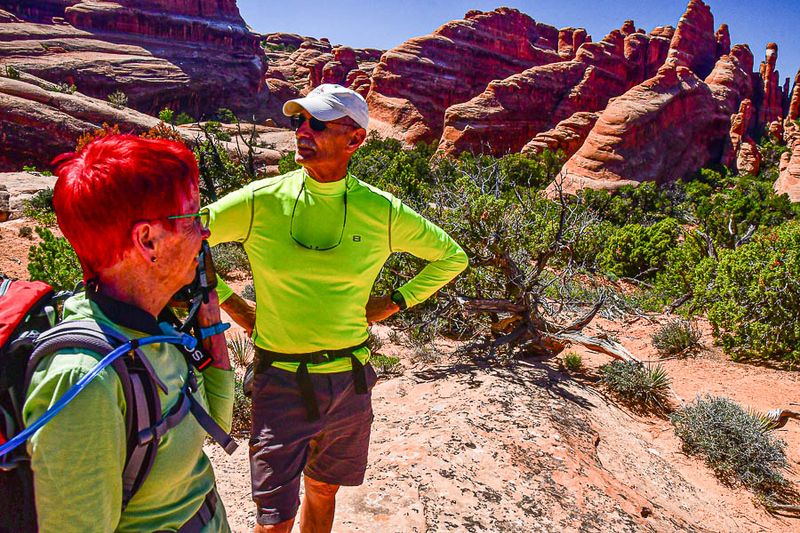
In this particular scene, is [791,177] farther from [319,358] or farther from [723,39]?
[723,39]

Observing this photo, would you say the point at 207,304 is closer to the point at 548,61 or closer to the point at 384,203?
the point at 384,203

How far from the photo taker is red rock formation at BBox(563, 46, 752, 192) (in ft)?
90.9

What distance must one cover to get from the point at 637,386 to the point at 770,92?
60.3 meters

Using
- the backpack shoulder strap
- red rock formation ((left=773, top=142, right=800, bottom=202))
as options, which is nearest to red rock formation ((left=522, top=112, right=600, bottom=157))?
red rock formation ((left=773, top=142, right=800, bottom=202))

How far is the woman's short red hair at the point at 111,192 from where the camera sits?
36.6 inches

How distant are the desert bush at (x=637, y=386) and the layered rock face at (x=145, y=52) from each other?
4070 centimetres

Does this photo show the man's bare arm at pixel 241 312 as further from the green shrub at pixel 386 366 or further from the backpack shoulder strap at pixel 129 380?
the green shrub at pixel 386 366

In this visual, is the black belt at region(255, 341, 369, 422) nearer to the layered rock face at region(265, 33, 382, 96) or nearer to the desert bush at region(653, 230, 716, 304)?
the desert bush at region(653, 230, 716, 304)

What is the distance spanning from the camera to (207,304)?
129 cm

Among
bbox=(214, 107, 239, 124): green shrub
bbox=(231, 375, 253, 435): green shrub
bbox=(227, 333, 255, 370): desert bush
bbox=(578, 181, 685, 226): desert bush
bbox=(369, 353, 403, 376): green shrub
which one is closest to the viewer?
bbox=(231, 375, 253, 435): green shrub

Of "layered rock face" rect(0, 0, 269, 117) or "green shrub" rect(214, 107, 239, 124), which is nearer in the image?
"layered rock face" rect(0, 0, 269, 117)

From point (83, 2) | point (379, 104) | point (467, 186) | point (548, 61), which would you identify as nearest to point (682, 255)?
point (467, 186)

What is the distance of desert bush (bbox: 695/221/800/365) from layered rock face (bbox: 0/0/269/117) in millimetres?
40170

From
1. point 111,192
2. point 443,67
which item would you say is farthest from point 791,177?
point 111,192
